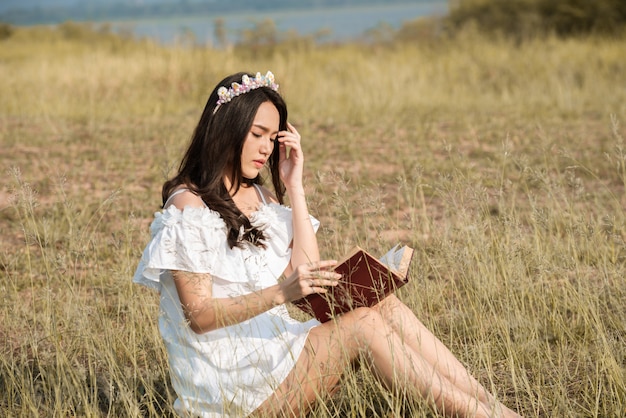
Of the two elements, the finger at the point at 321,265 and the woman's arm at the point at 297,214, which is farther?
the woman's arm at the point at 297,214

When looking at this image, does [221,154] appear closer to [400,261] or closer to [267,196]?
[267,196]

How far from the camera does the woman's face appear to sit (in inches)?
139

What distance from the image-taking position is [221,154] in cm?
347

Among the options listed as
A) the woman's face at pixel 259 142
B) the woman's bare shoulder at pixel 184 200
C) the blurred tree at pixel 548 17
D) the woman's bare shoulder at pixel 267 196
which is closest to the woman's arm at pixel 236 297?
the woman's bare shoulder at pixel 184 200

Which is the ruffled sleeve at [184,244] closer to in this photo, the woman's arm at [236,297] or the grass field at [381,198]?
the woman's arm at [236,297]

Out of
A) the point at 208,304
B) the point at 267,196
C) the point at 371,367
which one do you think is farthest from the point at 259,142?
the point at 371,367

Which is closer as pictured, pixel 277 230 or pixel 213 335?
pixel 213 335

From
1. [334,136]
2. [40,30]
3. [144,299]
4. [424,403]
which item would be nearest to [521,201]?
[334,136]

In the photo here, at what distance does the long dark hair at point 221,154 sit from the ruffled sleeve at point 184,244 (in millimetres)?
140

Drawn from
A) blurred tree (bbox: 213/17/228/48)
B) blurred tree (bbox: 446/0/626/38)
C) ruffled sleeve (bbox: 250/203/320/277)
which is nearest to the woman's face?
ruffled sleeve (bbox: 250/203/320/277)

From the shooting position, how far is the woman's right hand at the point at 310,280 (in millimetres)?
2900

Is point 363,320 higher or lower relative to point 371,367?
higher

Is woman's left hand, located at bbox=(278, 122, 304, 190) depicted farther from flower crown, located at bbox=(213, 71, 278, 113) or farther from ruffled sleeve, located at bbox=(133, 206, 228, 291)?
ruffled sleeve, located at bbox=(133, 206, 228, 291)

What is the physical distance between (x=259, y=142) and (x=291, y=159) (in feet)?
0.82
